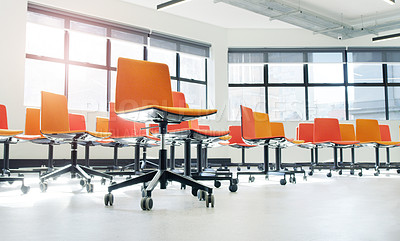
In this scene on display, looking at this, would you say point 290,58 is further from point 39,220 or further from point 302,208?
point 39,220

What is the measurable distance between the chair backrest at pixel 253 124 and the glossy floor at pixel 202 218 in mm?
1516

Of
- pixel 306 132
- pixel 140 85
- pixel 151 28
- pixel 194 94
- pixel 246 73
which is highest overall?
pixel 151 28

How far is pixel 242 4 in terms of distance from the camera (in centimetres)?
666

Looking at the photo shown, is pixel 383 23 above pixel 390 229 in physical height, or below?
above

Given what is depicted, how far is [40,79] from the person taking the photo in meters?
6.36

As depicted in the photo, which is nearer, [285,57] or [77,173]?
[77,173]

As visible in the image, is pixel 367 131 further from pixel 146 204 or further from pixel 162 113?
pixel 146 204

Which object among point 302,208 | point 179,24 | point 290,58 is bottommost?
point 302,208

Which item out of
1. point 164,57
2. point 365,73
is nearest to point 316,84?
point 365,73

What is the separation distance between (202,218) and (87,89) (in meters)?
5.62

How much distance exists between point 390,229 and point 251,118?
109 inches

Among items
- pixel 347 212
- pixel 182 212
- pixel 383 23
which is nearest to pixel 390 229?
pixel 347 212

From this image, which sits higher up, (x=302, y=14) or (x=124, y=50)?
(x=302, y=14)

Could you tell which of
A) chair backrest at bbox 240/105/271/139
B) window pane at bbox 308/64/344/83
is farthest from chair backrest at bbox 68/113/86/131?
window pane at bbox 308/64/344/83
